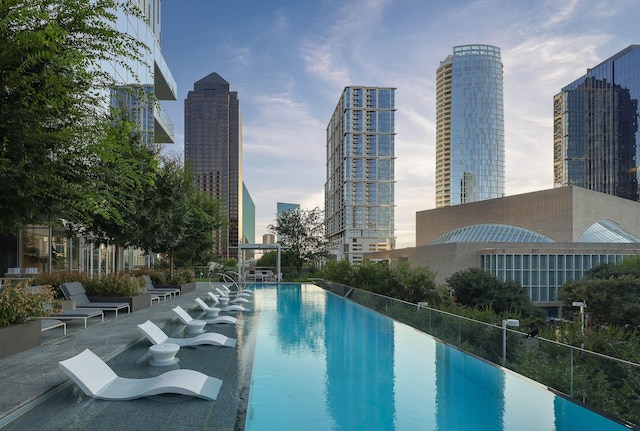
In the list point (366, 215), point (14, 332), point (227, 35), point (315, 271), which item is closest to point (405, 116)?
point (366, 215)

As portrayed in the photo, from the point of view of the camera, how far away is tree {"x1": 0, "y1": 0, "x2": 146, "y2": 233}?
377 centimetres

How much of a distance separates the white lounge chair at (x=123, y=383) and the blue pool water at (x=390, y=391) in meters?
0.66

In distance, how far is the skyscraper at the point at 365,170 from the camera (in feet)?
319

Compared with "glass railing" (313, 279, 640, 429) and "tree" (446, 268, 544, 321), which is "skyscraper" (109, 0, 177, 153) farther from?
"tree" (446, 268, 544, 321)

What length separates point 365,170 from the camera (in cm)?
9781

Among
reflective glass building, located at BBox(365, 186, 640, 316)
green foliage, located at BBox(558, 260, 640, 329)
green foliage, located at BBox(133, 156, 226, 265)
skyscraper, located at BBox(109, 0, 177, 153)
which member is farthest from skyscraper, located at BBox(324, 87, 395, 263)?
green foliage, located at BBox(133, 156, 226, 265)

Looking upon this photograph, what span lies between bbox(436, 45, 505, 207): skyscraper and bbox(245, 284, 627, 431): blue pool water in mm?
137381

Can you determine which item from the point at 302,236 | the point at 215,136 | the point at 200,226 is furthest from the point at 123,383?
the point at 215,136

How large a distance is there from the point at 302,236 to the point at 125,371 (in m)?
29.4

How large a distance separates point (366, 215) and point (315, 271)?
66.4 meters

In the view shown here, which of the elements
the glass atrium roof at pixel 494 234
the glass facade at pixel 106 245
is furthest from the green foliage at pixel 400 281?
the glass atrium roof at pixel 494 234

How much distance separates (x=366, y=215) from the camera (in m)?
99.0

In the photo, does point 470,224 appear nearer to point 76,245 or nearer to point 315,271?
point 315,271

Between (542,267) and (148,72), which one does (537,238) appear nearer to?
(542,267)
